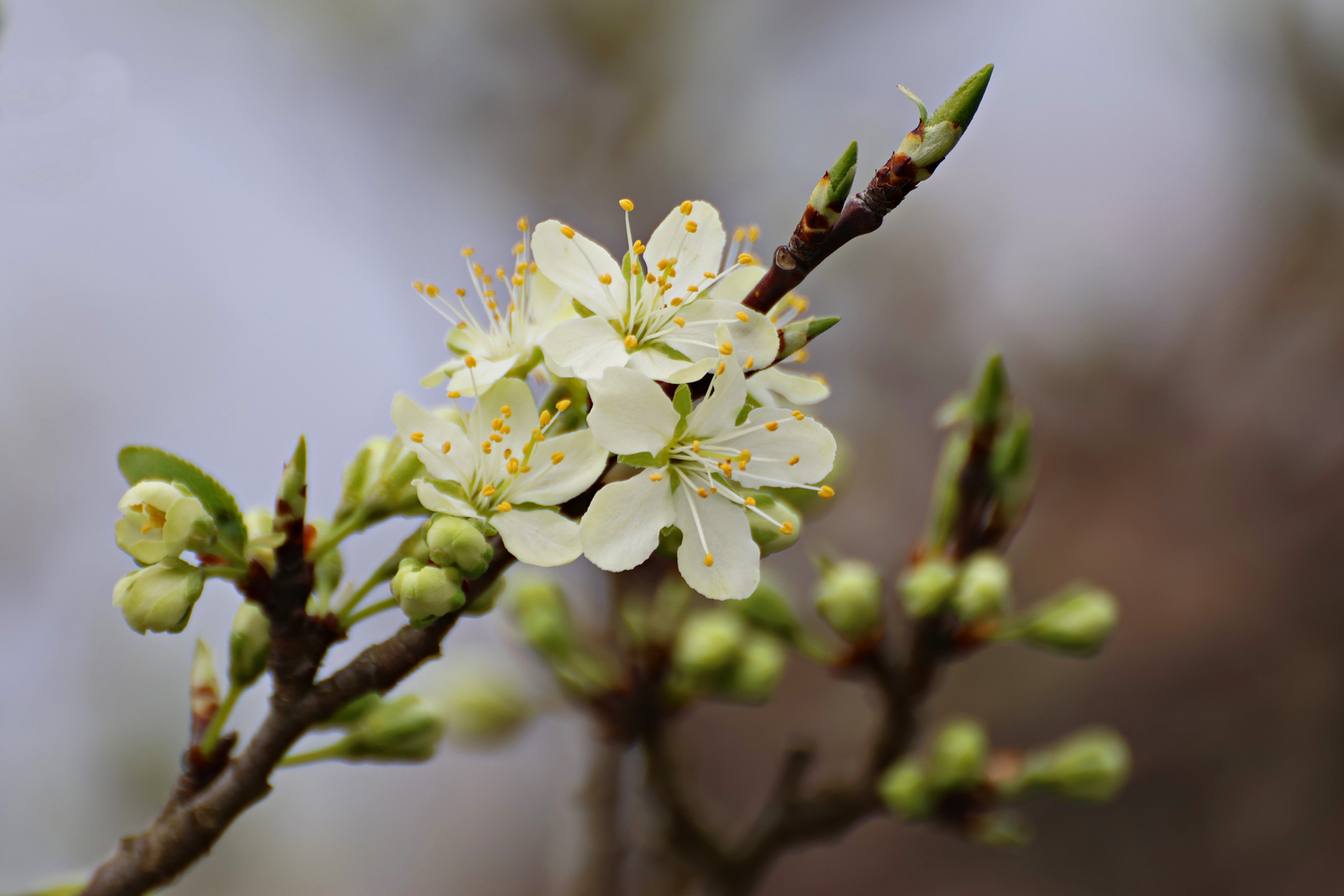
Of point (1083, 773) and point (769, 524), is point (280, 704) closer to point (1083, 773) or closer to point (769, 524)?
point (769, 524)

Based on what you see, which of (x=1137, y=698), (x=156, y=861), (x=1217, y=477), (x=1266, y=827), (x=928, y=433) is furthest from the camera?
(x=928, y=433)

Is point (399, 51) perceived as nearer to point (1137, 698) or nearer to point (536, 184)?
point (536, 184)

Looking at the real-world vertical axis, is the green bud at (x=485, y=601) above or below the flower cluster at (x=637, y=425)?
below

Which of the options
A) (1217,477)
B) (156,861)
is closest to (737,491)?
(156,861)

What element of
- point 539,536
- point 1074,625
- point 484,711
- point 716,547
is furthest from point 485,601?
point 484,711

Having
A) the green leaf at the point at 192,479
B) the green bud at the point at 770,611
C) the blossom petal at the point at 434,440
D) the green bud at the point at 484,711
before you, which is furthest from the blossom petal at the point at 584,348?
the green bud at the point at 484,711

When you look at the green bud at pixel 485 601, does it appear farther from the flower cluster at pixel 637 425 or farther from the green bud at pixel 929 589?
the green bud at pixel 929 589

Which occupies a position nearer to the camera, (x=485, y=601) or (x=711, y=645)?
(x=485, y=601)
